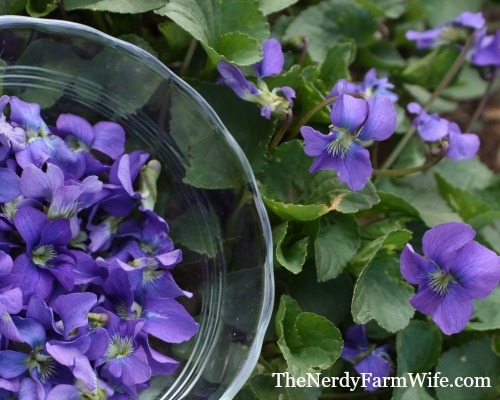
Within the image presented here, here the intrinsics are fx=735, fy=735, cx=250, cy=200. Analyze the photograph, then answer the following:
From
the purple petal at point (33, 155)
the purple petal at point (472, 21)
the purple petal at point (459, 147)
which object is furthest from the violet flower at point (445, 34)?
the purple petal at point (33, 155)

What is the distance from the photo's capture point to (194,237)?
963mm

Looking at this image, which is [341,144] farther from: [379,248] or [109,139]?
[109,139]

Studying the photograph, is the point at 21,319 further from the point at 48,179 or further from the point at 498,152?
the point at 498,152

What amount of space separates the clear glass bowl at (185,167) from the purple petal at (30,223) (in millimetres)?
185

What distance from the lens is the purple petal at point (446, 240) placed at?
2.79 ft

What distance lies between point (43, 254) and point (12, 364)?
5.0 inches

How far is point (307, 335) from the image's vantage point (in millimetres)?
936

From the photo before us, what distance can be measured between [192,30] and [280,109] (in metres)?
0.15

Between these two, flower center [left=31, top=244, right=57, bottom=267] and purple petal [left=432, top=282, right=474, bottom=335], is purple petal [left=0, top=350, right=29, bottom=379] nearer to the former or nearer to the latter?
flower center [left=31, top=244, right=57, bottom=267]

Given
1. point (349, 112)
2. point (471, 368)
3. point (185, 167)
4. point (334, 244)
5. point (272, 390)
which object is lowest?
point (471, 368)

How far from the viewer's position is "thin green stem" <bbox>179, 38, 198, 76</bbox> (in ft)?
3.39

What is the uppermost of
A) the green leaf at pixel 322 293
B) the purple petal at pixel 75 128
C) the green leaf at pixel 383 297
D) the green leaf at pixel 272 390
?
the purple petal at pixel 75 128

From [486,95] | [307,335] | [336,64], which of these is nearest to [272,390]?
[307,335]

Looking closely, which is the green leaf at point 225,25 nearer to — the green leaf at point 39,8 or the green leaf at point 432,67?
the green leaf at point 39,8
